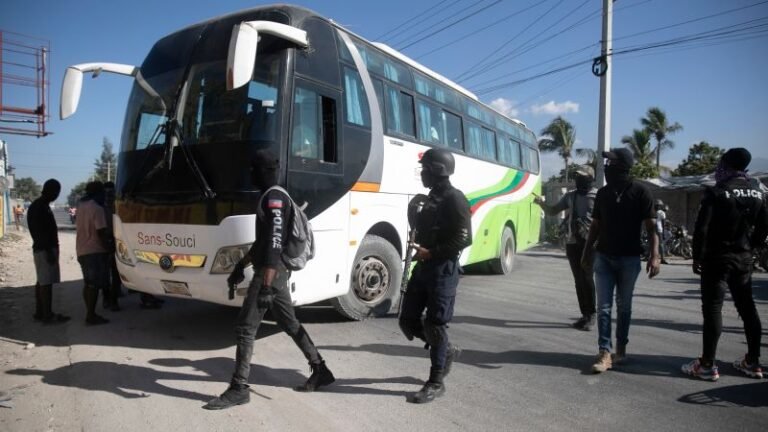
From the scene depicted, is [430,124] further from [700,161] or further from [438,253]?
[700,161]

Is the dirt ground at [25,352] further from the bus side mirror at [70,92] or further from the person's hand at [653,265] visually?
the person's hand at [653,265]

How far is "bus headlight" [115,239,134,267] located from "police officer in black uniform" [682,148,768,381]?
18.3 ft

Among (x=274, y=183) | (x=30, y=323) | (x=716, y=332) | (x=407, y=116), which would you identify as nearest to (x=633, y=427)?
(x=716, y=332)

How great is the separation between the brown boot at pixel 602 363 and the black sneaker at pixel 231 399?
9.94ft

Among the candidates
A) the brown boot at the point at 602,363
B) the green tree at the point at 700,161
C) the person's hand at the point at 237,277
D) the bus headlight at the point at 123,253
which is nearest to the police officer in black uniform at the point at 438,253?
the person's hand at the point at 237,277

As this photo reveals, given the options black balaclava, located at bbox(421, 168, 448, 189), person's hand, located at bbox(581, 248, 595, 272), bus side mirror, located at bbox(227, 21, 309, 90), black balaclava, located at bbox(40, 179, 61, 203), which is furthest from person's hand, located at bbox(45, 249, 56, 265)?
person's hand, located at bbox(581, 248, 595, 272)

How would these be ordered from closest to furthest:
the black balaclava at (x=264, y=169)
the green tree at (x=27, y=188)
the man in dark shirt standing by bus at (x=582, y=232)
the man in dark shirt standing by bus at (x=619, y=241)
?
the black balaclava at (x=264, y=169) → the man in dark shirt standing by bus at (x=619, y=241) → the man in dark shirt standing by bus at (x=582, y=232) → the green tree at (x=27, y=188)

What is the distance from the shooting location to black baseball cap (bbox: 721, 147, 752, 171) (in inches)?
159

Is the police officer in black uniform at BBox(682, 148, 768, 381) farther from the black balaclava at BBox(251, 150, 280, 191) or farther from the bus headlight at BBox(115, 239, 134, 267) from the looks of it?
the bus headlight at BBox(115, 239, 134, 267)

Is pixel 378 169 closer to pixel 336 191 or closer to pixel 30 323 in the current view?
pixel 336 191

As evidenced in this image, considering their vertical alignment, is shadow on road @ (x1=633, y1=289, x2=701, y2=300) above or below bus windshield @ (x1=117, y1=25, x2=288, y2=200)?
below

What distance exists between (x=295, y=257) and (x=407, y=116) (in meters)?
3.78

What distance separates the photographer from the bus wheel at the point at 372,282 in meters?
5.72

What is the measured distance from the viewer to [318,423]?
126 inches
